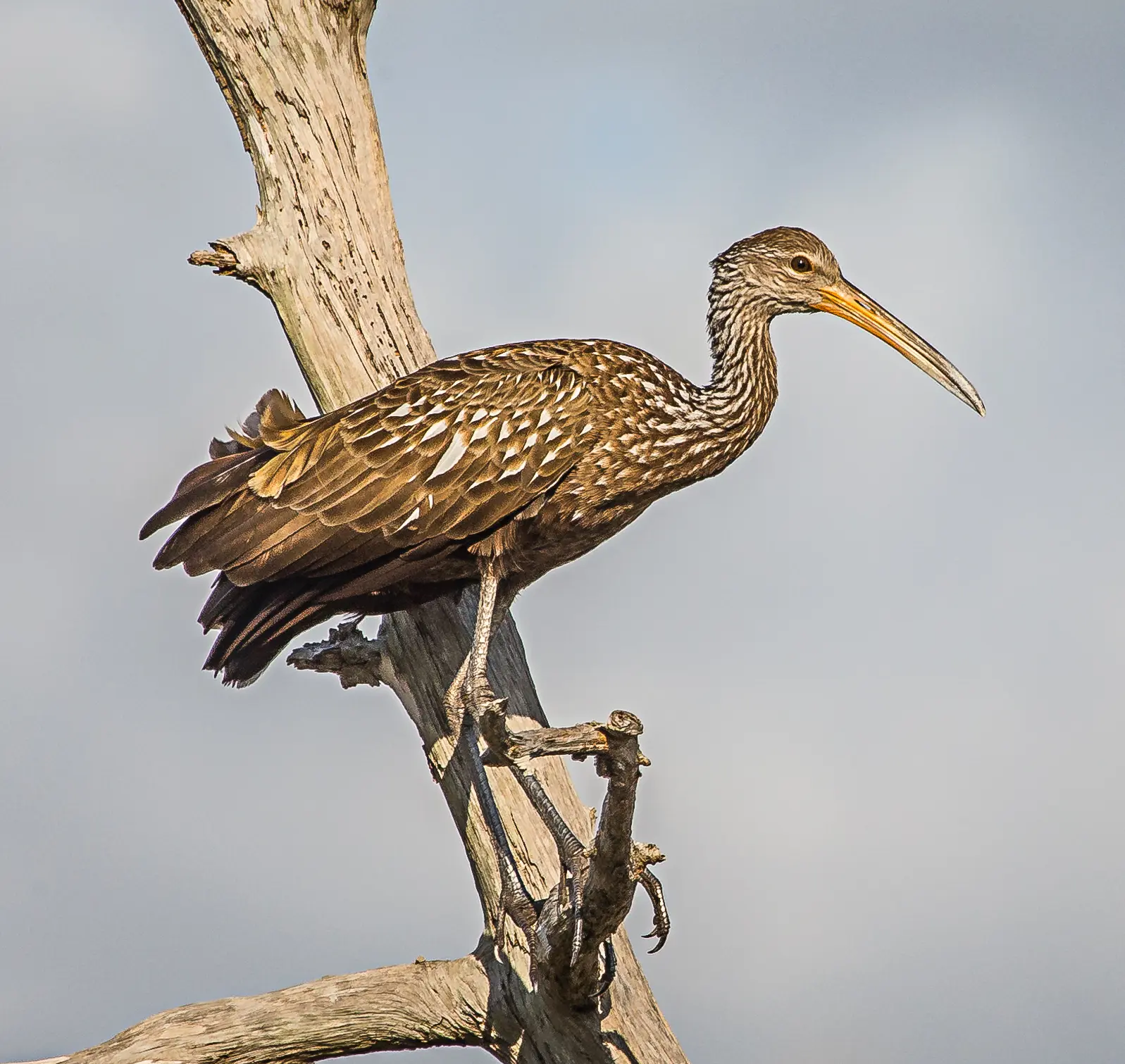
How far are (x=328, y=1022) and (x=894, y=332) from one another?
3849 millimetres

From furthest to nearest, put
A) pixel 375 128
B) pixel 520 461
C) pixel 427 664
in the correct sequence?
1. pixel 375 128
2. pixel 427 664
3. pixel 520 461

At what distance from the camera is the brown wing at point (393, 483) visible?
602cm

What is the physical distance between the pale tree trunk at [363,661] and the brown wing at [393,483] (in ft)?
2.56

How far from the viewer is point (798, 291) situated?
6.90 metres

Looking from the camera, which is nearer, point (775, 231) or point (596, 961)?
point (596, 961)

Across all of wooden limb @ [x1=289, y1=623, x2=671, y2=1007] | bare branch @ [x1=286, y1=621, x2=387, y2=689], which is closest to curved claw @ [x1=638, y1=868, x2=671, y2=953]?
wooden limb @ [x1=289, y1=623, x2=671, y2=1007]

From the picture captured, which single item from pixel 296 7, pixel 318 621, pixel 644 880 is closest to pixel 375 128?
pixel 296 7

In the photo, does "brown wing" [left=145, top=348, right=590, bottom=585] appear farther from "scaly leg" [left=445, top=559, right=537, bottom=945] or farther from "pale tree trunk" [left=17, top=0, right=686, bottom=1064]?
"pale tree trunk" [left=17, top=0, right=686, bottom=1064]

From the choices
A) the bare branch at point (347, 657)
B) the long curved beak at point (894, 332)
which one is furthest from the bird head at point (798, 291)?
the bare branch at point (347, 657)

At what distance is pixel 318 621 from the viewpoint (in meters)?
6.31

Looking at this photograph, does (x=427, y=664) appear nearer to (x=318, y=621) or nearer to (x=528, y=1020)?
(x=318, y=621)

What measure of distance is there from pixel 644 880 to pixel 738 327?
2.59m

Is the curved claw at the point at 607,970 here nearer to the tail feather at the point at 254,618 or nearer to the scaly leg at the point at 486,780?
the scaly leg at the point at 486,780

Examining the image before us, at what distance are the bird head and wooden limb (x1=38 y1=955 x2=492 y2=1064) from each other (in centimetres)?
314
